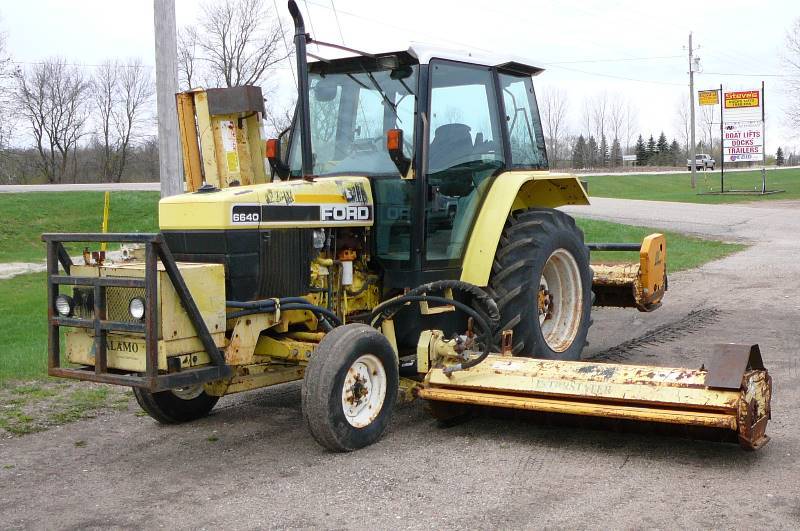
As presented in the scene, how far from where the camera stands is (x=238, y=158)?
6375mm

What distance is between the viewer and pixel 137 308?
193 inches

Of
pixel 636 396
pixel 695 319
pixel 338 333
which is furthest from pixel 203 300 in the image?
pixel 695 319

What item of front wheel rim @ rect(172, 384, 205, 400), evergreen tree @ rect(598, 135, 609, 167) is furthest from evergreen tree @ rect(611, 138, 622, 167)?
front wheel rim @ rect(172, 384, 205, 400)

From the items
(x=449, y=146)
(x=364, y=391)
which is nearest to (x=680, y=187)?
(x=449, y=146)

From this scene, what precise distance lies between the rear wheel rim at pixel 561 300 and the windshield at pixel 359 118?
1.90 m

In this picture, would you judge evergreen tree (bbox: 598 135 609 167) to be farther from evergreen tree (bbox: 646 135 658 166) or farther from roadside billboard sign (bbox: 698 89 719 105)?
roadside billboard sign (bbox: 698 89 719 105)

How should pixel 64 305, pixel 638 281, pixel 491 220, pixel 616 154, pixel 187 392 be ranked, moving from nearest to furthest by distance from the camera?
pixel 64 305 → pixel 187 392 → pixel 491 220 → pixel 638 281 → pixel 616 154

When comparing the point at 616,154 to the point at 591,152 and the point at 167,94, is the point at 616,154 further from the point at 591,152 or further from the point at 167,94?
the point at 167,94

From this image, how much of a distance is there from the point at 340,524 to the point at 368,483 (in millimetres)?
581

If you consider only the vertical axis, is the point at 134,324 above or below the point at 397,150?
below

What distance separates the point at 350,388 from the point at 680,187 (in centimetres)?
4311

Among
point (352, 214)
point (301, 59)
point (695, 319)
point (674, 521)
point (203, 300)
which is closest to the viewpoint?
point (674, 521)

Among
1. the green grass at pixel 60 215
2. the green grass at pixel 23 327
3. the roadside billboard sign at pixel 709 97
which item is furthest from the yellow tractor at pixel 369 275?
the roadside billboard sign at pixel 709 97

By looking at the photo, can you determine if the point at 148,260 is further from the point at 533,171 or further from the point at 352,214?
the point at 533,171
